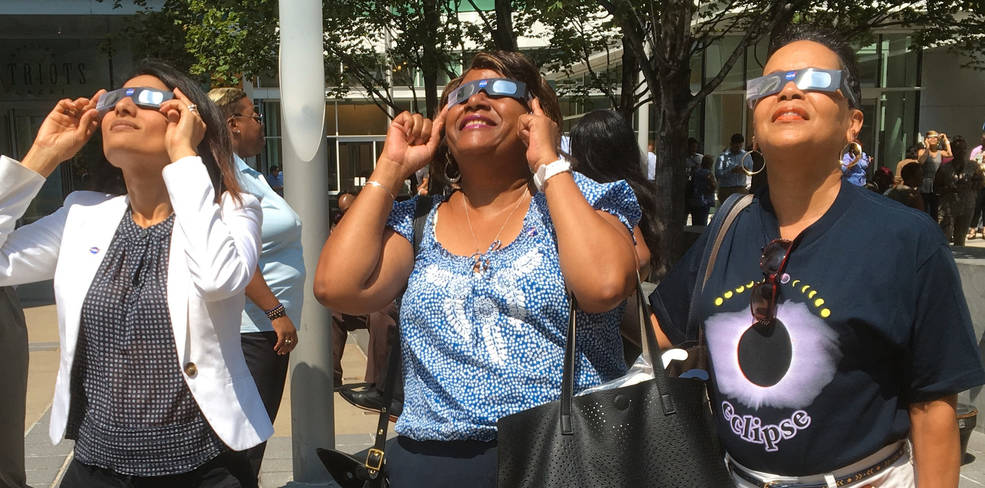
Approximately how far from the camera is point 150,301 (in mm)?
2447

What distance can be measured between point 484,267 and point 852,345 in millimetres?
868

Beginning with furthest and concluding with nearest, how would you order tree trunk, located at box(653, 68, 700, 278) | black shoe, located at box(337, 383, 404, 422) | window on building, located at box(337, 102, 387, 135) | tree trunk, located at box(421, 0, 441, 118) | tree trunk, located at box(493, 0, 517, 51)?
window on building, located at box(337, 102, 387, 135) → tree trunk, located at box(421, 0, 441, 118) → tree trunk, located at box(493, 0, 517, 51) → tree trunk, located at box(653, 68, 700, 278) → black shoe, located at box(337, 383, 404, 422)

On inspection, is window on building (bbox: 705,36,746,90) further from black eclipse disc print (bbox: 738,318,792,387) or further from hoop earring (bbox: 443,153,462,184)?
black eclipse disc print (bbox: 738,318,792,387)

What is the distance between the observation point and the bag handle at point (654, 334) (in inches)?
76.8

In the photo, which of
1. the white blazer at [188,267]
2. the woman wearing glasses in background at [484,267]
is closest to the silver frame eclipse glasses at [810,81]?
the woman wearing glasses in background at [484,267]

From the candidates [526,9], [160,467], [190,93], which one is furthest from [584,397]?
[526,9]

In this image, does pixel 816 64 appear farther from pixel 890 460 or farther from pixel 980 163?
pixel 980 163

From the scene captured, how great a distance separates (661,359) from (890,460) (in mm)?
534

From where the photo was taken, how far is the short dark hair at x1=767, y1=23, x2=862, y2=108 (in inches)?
83.0

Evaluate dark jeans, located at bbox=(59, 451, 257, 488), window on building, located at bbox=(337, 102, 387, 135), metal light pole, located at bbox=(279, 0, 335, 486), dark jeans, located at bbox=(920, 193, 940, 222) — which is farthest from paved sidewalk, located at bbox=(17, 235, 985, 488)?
window on building, located at bbox=(337, 102, 387, 135)

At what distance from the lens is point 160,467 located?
243 cm

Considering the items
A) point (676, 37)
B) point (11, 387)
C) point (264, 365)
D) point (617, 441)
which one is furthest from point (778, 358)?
point (676, 37)

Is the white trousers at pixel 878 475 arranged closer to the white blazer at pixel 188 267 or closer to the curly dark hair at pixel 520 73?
the curly dark hair at pixel 520 73

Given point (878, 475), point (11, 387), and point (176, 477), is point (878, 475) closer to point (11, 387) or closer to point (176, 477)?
point (176, 477)
